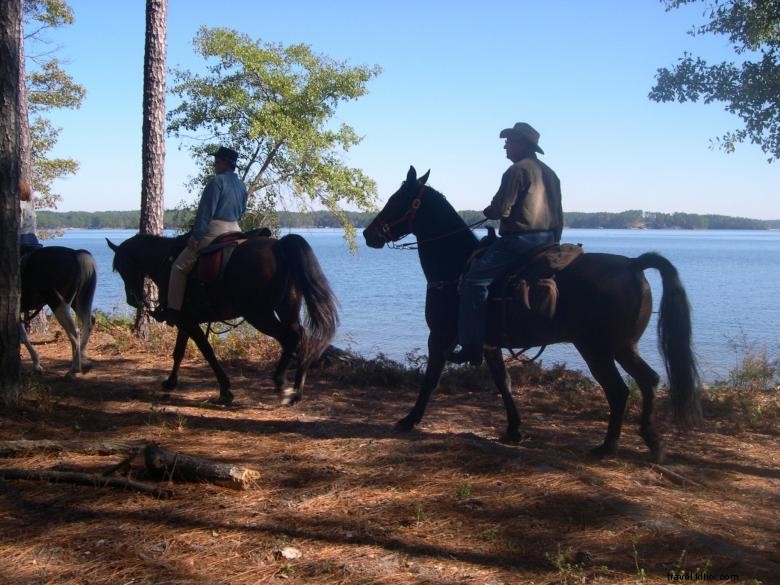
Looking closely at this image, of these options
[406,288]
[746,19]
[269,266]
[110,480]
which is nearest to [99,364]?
[269,266]

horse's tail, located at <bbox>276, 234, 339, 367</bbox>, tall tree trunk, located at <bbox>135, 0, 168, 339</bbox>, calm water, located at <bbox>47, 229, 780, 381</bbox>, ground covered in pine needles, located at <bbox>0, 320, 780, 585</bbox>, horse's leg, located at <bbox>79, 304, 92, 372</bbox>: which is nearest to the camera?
ground covered in pine needles, located at <bbox>0, 320, 780, 585</bbox>

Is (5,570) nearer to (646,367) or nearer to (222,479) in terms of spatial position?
(222,479)

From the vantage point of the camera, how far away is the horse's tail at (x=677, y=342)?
5.95 meters

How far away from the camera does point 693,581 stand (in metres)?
3.65

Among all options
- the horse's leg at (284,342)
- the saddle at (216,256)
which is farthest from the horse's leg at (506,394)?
the saddle at (216,256)

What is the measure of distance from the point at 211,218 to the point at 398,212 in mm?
2243

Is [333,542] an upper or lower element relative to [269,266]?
lower

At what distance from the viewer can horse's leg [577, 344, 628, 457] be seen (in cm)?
618

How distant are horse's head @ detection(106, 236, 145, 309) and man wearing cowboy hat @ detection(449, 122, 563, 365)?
176 inches

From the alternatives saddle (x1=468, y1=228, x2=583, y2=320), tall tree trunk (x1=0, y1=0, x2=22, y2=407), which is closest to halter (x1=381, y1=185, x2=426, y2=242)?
saddle (x1=468, y1=228, x2=583, y2=320)

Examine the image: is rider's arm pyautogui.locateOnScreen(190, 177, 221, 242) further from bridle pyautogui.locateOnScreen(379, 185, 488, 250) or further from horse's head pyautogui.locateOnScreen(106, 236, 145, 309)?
bridle pyautogui.locateOnScreen(379, 185, 488, 250)

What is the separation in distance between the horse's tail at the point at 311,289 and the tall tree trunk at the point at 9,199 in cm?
261

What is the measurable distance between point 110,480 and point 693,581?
3.57 m

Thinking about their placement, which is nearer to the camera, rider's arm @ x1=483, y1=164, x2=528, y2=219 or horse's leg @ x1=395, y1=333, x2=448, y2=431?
rider's arm @ x1=483, y1=164, x2=528, y2=219
